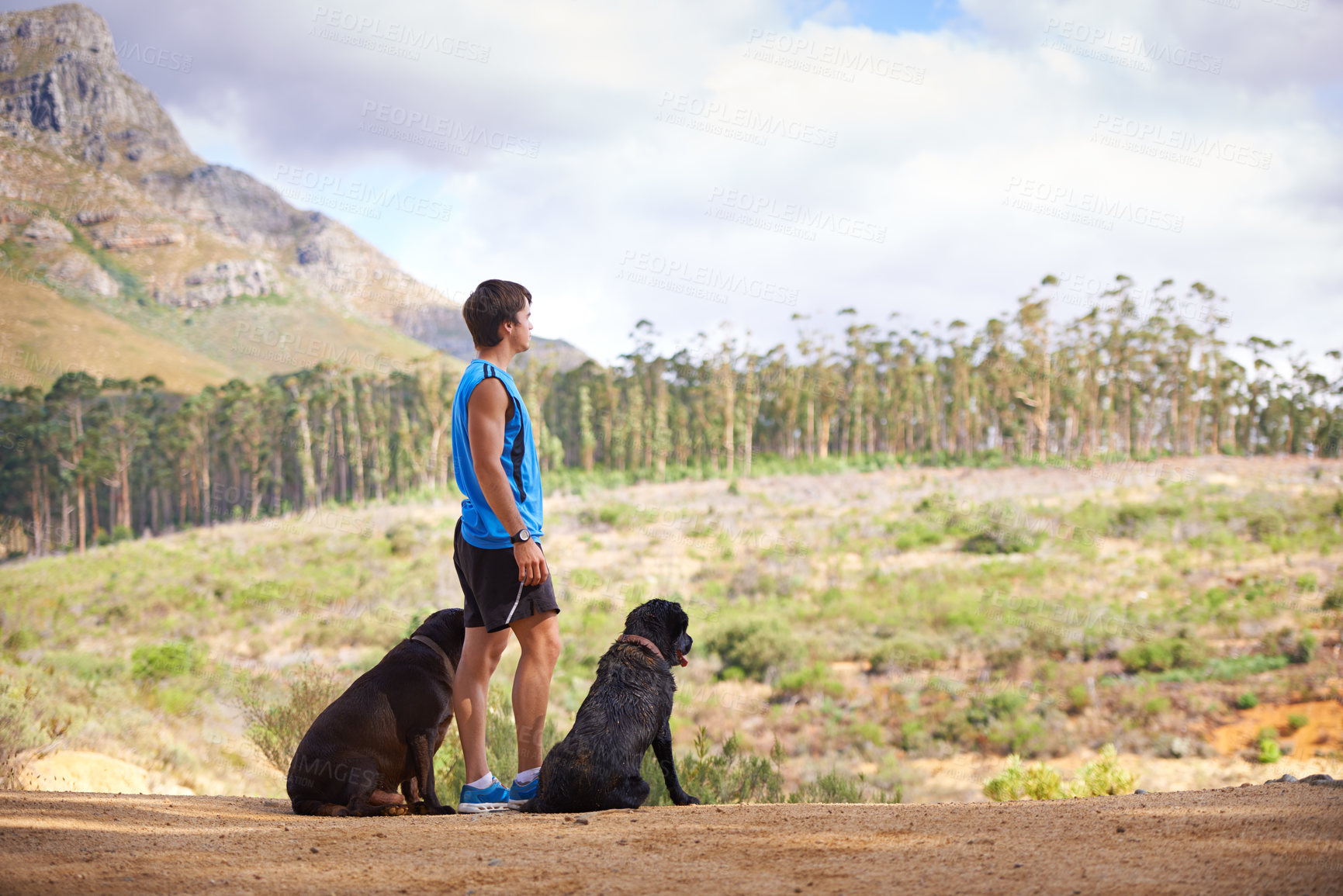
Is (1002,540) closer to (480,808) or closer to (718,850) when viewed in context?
(480,808)

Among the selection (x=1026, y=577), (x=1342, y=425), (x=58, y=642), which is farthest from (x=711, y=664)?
(x=1342, y=425)

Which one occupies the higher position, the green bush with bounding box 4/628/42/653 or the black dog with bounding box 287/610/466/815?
the black dog with bounding box 287/610/466/815

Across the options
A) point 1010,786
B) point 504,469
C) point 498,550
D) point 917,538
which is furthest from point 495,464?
point 917,538

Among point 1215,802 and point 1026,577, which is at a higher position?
point 1215,802

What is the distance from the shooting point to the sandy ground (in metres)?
2.40

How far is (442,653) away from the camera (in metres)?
4.09

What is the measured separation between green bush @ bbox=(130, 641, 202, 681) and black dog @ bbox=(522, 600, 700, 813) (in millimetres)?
14752

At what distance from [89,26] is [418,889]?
188 m

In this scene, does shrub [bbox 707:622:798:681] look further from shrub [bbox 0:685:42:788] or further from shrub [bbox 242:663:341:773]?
shrub [bbox 0:685:42:788]

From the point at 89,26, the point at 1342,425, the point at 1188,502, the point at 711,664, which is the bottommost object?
the point at 711,664

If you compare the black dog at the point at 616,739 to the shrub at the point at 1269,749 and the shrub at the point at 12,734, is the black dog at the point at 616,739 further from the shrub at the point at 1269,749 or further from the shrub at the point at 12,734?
the shrub at the point at 1269,749

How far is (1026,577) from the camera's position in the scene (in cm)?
2442

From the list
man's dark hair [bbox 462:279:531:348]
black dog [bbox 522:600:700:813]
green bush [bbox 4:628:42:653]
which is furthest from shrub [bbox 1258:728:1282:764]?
green bush [bbox 4:628:42:653]

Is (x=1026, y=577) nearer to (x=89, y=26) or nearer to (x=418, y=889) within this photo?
(x=418, y=889)
